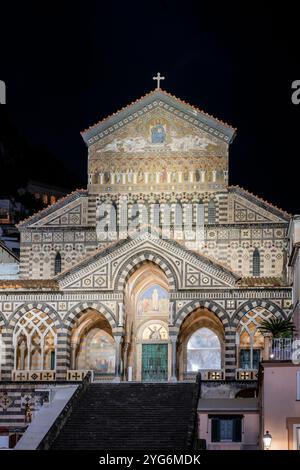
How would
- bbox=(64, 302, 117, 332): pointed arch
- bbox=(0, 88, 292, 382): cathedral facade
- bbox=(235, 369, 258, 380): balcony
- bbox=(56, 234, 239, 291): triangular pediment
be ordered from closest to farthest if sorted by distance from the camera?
bbox=(235, 369, 258, 380): balcony
bbox=(0, 88, 292, 382): cathedral facade
bbox=(56, 234, 239, 291): triangular pediment
bbox=(64, 302, 117, 332): pointed arch

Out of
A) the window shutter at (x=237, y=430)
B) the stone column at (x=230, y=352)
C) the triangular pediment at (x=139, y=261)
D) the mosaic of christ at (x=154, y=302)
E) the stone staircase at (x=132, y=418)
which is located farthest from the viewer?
the mosaic of christ at (x=154, y=302)

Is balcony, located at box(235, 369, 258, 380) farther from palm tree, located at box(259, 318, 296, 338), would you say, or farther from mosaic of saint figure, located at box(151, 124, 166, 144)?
mosaic of saint figure, located at box(151, 124, 166, 144)

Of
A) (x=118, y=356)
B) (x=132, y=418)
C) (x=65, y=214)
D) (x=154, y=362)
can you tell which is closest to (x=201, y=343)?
(x=154, y=362)

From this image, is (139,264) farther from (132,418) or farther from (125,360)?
(132,418)

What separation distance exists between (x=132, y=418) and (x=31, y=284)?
459 inches

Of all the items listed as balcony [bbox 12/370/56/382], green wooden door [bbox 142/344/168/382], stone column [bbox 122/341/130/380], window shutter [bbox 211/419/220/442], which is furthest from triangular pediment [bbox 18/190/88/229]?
window shutter [bbox 211/419/220/442]

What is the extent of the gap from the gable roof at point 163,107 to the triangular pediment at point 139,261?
886 cm

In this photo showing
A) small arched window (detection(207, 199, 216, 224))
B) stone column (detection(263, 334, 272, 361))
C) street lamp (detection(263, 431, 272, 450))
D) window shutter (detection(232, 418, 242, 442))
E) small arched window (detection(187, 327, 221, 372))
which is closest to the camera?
street lamp (detection(263, 431, 272, 450))

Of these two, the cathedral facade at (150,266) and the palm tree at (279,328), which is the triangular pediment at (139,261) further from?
the palm tree at (279,328)

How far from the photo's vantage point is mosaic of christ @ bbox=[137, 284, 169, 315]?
57.6 metres

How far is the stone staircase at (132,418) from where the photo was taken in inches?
1714

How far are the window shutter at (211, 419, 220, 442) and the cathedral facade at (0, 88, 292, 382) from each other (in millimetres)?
5640

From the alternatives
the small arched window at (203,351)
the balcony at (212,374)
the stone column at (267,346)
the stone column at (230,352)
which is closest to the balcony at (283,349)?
the stone column at (267,346)
